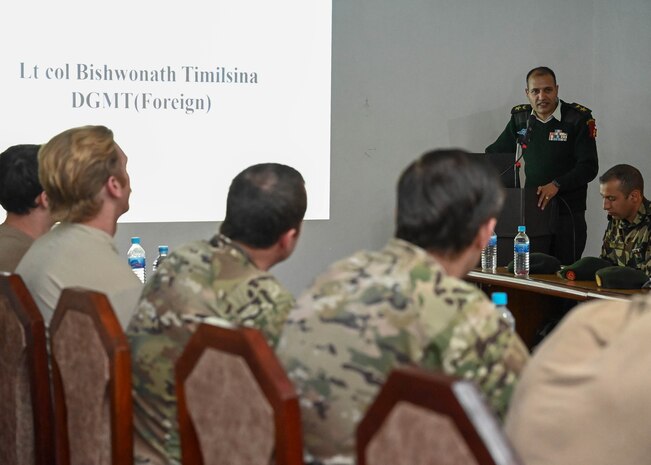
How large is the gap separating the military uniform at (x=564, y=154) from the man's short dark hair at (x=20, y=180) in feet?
11.7

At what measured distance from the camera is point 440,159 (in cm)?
167

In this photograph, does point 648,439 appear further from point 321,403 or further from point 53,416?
point 53,416

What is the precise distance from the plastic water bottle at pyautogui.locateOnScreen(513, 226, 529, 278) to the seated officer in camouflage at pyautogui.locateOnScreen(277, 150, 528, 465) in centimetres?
326

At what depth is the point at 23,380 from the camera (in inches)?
89.6

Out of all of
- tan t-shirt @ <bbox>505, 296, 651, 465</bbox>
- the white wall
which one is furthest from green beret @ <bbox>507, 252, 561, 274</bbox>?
Result: tan t-shirt @ <bbox>505, 296, 651, 465</bbox>

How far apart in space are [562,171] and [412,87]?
45.0 inches

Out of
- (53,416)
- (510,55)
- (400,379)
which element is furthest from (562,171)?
(400,379)

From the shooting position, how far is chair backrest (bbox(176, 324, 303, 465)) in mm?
1369

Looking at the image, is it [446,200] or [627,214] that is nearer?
[446,200]

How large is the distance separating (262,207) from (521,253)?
301 centimetres

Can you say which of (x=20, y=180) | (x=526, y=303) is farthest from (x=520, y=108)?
(x=20, y=180)

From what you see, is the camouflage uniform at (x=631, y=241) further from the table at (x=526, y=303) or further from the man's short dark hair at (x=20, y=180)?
the man's short dark hair at (x=20, y=180)

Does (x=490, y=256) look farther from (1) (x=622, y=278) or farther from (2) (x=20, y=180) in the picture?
(2) (x=20, y=180)

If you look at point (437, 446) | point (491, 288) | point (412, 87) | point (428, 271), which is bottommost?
point (491, 288)
